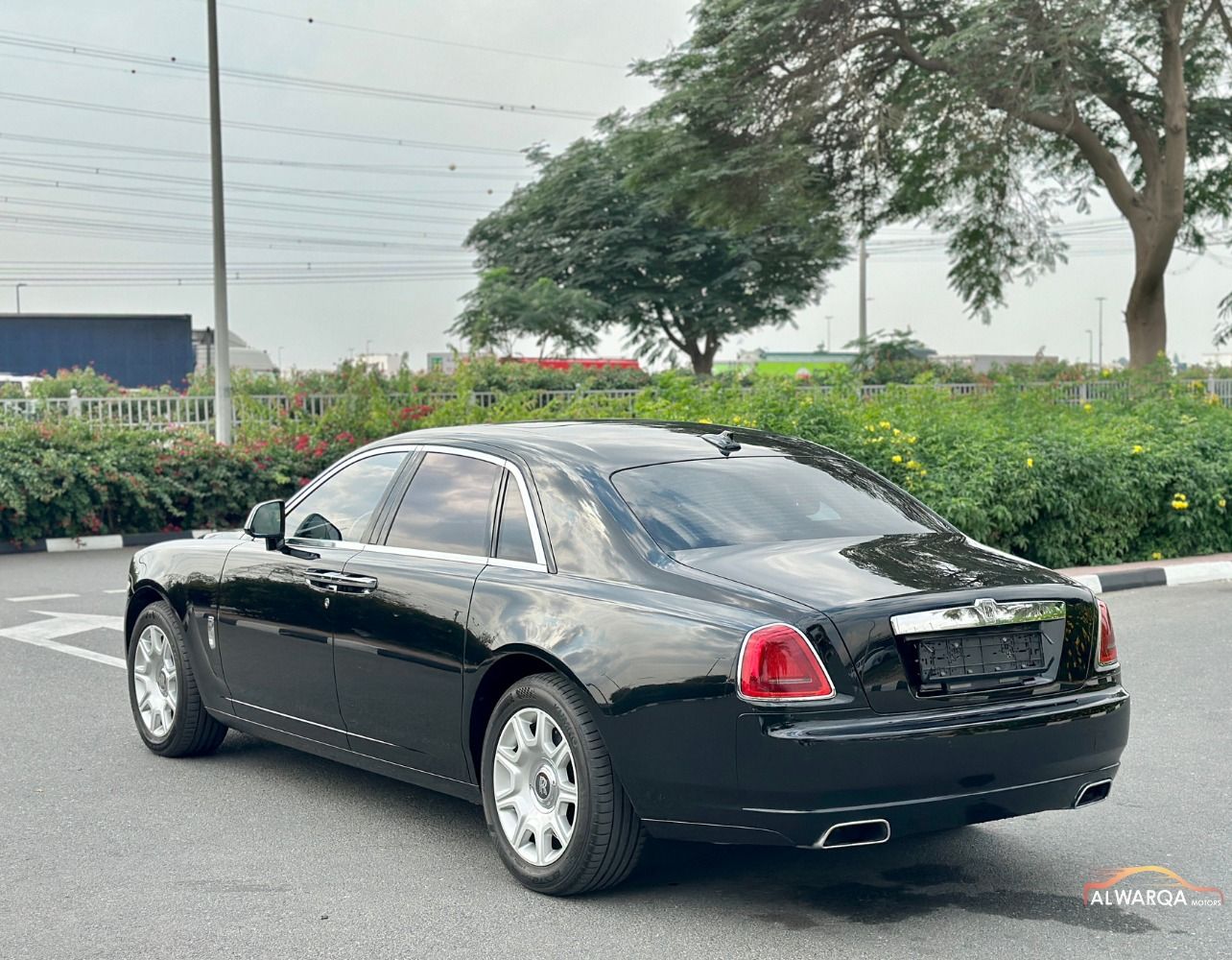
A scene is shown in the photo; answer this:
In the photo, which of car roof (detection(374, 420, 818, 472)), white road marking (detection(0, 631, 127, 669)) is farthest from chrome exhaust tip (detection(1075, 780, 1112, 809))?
white road marking (detection(0, 631, 127, 669))

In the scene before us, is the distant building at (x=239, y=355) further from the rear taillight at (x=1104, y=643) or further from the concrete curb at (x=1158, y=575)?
the rear taillight at (x=1104, y=643)

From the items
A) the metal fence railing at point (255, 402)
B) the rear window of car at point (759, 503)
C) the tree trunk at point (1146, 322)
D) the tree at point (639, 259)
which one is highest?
the tree at point (639, 259)

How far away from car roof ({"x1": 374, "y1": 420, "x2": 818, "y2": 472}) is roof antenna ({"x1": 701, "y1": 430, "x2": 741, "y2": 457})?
2 centimetres

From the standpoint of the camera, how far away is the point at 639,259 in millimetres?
49094

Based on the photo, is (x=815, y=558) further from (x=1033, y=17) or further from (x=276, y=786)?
(x=1033, y=17)

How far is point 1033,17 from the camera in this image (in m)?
24.6

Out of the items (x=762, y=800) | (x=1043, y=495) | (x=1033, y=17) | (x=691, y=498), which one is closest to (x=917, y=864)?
(x=762, y=800)

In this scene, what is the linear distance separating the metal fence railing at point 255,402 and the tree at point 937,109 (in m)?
6.22

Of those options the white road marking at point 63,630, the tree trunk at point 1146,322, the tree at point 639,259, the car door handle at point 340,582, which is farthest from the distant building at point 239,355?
the car door handle at point 340,582

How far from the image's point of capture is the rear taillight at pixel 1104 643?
4852 millimetres

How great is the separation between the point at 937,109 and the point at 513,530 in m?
23.8

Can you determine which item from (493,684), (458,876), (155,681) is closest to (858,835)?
(493,684)

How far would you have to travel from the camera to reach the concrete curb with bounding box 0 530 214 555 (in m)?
17.3

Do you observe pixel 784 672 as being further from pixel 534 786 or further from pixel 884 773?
pixel 534 786
